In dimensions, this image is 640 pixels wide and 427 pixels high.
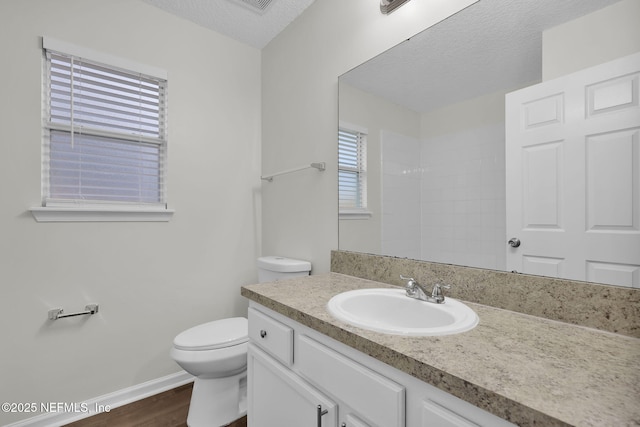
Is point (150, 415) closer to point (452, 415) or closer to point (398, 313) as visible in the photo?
point (398, 313)

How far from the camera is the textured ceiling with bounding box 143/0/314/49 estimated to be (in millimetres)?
1886

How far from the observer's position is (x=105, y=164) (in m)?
1.79

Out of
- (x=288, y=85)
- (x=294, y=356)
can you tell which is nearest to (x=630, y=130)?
(x=294, y=356)

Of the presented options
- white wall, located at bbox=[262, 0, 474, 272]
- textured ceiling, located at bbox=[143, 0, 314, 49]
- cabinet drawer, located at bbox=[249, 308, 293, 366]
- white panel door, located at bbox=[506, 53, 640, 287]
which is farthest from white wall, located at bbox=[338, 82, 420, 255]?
textured ceiling, located at bbox=[143, 0, 314, 49]

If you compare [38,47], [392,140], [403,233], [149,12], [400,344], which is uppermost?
[149,12]

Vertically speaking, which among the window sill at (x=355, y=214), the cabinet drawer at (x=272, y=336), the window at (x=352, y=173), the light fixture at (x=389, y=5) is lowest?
the cabinet drawer at (x=272, y=336)

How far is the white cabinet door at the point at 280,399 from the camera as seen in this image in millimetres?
891

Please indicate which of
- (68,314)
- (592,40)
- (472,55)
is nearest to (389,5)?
(472,55)

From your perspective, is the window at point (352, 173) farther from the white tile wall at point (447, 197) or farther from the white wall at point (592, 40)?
the white wall at point (592, 40)

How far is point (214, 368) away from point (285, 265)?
0.65m

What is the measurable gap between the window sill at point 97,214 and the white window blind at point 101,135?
0.06 metres

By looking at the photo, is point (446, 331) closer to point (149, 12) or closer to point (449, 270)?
point (449, 270)

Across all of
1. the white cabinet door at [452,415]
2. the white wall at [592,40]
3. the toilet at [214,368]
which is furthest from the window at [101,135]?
the white wall at [592,40]

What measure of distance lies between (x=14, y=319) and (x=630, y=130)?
256cm
